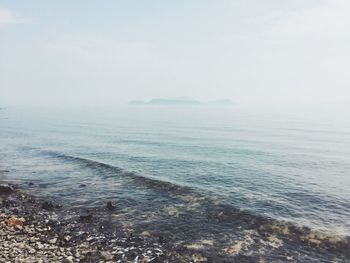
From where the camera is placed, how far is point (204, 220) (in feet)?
94.9

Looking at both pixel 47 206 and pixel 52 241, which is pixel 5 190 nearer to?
pixel 47 206

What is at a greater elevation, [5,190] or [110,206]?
[110,206]

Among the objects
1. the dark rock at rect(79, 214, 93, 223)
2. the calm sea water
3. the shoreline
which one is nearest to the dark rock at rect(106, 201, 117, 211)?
the calm sea water

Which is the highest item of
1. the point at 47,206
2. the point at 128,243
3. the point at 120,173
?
the point at 120,173

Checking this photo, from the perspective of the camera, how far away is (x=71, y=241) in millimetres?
22891

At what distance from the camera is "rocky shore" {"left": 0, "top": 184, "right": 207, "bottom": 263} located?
66.3 ft

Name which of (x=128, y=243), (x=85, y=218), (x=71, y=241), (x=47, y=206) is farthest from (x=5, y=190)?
(x=128, y=243)

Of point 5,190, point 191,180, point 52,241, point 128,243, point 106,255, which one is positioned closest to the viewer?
point 106,255

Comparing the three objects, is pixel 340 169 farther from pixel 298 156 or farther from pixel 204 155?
pixel 204 155

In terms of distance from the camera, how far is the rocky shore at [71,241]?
66.3 feet

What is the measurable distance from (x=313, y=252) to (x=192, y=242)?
9.54 metres

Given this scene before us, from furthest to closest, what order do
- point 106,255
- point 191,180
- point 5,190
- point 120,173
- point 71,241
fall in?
1. point 120,173
2. point 191,180
3. point 5,190
4. point 71,241
5. point 106,255

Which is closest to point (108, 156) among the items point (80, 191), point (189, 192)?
point (80, 191)

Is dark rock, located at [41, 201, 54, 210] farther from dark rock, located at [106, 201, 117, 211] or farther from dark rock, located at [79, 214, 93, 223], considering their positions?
dark rock, located at [106, 201, 117, 211]
